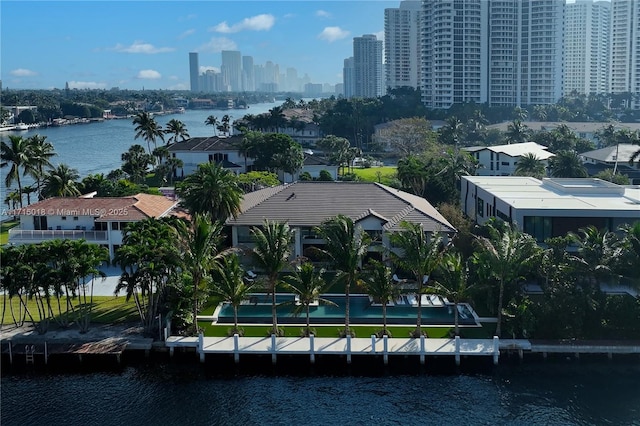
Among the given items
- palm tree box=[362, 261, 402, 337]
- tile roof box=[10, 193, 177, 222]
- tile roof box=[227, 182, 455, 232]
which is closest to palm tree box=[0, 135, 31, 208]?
tile roof box=[10, 193, 177, 222]

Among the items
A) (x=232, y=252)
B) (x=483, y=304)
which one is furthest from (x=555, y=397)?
(x=232, y=252)

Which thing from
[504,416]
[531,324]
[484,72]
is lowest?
[504,416]

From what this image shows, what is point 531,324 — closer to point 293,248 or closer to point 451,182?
point 293,248

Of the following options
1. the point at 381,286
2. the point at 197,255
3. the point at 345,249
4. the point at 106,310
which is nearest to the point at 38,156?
the point at 106,310

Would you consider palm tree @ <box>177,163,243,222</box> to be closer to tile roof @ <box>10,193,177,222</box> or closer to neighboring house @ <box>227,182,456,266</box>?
neighboring house @ <box>227,182,456,266</box>

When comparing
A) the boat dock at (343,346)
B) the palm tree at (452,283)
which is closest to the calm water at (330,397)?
the boat dock at (343,346)

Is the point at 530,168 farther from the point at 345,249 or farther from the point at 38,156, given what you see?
the point at 38,156
